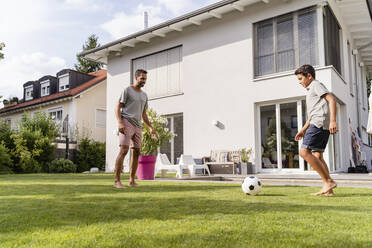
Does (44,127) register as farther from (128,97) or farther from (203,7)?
Result: (128,97)

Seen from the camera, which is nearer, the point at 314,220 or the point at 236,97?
the point at 314,220

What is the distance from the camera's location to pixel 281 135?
10.7 metres

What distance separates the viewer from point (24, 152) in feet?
49.0

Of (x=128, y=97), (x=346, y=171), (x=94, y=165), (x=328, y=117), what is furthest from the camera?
(x=94, y=165)

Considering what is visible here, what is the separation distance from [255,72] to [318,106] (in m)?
7.02

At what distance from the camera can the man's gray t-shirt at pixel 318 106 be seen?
4.66 meters

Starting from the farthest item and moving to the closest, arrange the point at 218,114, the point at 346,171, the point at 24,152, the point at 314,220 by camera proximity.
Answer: the point at 24,152 → the point at 218,114 → the point at 346,171 → the point at 314,220

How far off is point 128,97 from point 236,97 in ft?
22.2

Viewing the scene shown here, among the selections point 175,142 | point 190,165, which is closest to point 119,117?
point 190,165

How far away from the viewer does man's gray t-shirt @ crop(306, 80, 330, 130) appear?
4660 millimetres

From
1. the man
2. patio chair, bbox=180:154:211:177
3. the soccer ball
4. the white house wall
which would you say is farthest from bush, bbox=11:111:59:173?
the soccer ball

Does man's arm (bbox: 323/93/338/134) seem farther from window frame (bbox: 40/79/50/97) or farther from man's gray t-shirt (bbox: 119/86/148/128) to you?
window frame (bbox: 40/79/50/97)

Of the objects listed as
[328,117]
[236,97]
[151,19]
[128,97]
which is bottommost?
[328,117]

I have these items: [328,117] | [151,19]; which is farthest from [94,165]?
[328,117]
